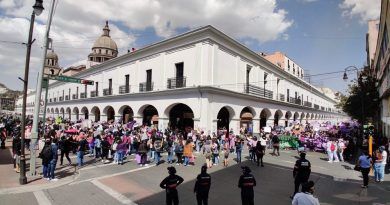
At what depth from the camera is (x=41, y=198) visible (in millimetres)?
9102

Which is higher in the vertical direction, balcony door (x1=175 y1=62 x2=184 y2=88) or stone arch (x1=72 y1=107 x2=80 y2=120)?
balcony door (x1=175 y1=62 x2=184 y2=88)

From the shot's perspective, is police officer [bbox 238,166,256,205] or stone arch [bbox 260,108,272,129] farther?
stone arch [bbox 260,108,272,129]

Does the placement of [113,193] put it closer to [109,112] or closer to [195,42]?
A: [195,42]

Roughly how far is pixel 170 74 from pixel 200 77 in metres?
3.82

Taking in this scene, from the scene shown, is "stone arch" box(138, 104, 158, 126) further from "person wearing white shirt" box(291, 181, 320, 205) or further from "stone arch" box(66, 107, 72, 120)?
"stone arch" box(66, 107, 72, 120)

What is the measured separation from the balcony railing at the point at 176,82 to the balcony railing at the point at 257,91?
20.6 feet

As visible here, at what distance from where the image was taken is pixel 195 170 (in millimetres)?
13508

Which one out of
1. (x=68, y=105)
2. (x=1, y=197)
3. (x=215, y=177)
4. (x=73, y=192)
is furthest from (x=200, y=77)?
(x=68, y=105)

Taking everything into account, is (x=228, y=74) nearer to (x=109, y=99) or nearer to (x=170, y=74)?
(x=170, y=74)

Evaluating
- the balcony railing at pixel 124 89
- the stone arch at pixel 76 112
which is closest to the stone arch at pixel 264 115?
the balcony railing at pixel 124 89

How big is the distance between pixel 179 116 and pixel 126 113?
8914mm

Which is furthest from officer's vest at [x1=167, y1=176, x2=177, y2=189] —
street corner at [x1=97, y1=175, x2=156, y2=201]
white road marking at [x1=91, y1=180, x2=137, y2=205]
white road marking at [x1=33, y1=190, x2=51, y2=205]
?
white road marking at [x1=33, y1=190, x2=51, y2=205]

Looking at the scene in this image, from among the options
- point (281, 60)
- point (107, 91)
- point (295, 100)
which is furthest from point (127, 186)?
point (281, 60)

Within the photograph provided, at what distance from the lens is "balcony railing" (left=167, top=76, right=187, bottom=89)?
2319 cm
